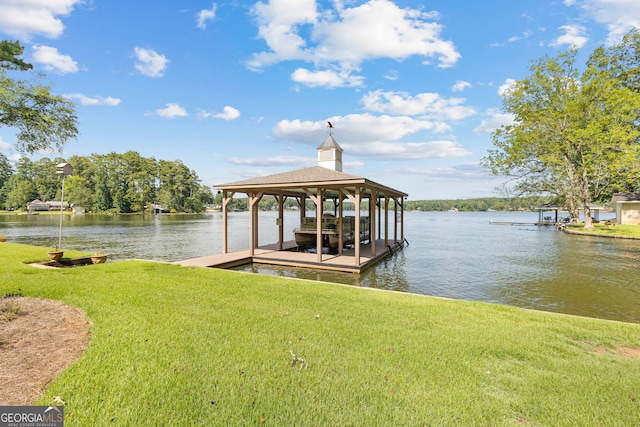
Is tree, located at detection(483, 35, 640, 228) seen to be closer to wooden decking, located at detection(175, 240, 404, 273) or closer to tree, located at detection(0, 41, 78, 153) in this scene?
wooden decking, located at detection(175, 240, 404, 273)

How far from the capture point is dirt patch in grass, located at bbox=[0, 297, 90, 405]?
2.64 m

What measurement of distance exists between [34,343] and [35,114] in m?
16.6

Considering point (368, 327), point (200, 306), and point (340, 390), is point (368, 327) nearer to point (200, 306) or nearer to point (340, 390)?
point (340, 390)

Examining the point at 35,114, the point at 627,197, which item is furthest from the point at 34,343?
the point at 627,197

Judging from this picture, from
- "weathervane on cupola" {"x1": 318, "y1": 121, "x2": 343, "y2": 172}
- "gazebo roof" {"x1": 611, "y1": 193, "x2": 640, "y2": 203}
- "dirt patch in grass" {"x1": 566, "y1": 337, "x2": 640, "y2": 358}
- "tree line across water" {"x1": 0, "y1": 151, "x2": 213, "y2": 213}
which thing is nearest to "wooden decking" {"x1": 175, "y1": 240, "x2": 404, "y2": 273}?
"weathervane on cupola" {"x1": 318, "y1": 121, "x2": 343, "y2": 172}

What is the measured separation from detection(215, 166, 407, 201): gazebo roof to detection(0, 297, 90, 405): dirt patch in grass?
798 cm

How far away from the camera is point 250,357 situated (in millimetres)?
3273

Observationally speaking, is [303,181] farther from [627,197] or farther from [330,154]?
[627,197]

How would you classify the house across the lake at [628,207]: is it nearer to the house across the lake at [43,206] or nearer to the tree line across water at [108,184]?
the tree line across water at [108,184]

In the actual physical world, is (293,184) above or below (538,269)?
above

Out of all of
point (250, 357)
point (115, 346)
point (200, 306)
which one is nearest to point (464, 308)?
point (250, 357)

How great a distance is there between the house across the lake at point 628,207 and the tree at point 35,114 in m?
44.4

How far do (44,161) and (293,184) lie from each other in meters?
94.8

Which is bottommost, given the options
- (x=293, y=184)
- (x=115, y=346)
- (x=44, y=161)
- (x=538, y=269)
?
(x=538, y=269)
